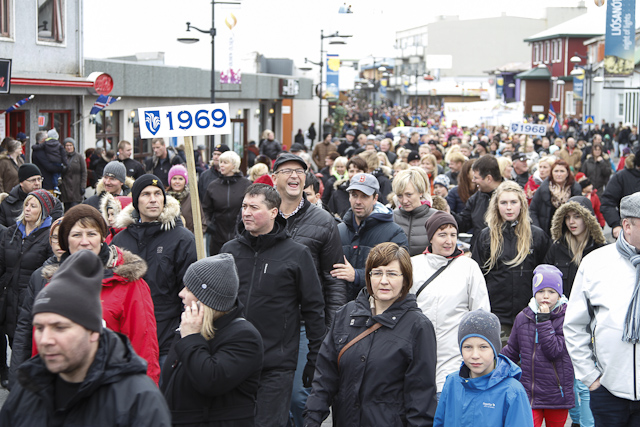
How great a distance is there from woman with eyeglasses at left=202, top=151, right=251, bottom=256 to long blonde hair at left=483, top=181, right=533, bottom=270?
392 cm

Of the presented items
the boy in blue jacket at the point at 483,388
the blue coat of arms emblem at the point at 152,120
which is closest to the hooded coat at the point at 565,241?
the boy in blue jacket at the point at 483,388

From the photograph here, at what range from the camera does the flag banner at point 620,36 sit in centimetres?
3466

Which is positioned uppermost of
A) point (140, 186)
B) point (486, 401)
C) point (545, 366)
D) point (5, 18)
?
point (5, 18)

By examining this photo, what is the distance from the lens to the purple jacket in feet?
20.2

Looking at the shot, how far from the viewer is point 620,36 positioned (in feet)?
114

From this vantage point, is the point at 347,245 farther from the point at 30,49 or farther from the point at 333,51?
the point at 333,51

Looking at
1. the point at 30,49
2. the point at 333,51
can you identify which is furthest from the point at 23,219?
the point at 333,51

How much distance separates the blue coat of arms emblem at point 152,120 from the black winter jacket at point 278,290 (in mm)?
2431

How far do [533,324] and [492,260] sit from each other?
2.75 ft

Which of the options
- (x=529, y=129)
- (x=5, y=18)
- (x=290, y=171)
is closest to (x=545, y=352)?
(x=290, y=171)

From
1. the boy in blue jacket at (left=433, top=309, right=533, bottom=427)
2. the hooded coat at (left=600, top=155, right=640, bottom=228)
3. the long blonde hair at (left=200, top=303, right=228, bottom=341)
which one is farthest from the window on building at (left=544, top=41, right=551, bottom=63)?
the long blonde hair at (left=200, top=303, right=228, bottom=341)

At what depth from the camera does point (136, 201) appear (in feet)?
19.9

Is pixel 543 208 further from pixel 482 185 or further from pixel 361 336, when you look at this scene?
pixel 361 336

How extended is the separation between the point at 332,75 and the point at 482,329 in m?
40.1
